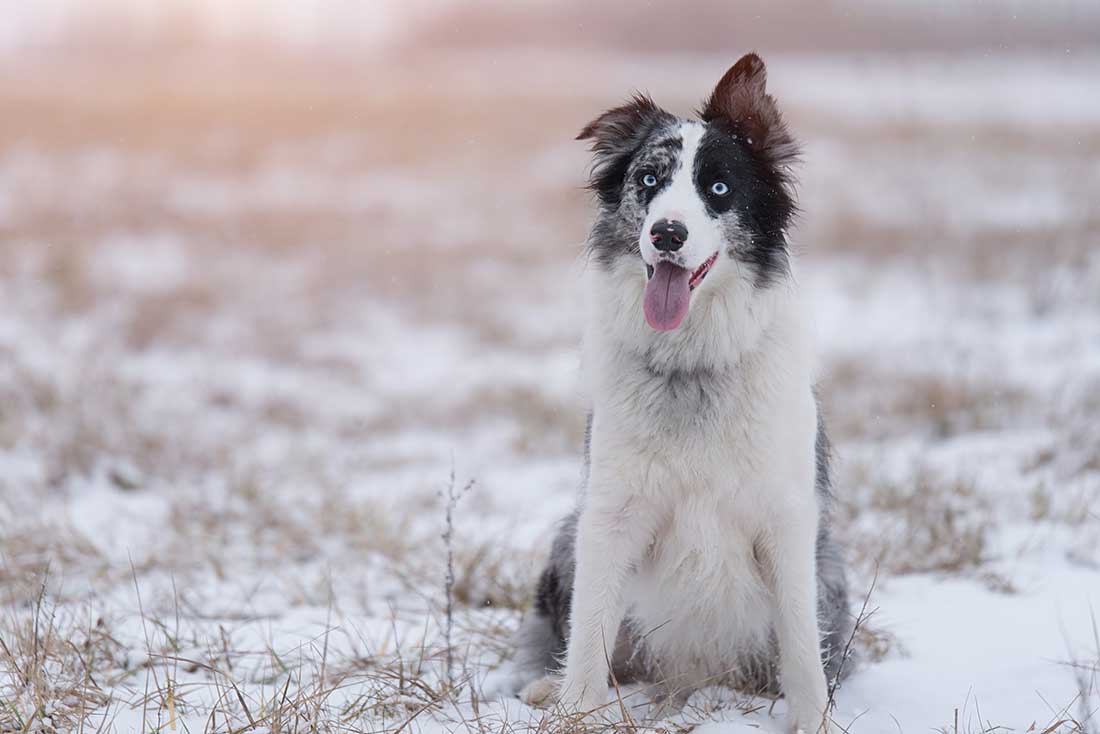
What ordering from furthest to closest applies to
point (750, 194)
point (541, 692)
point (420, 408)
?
1. point (420, 408)
2. point (541, 692)
3. point (750, 194)

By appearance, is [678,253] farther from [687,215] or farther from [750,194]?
[750,194]

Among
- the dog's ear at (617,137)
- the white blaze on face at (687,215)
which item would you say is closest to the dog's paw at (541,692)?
the white blaze on face at (687,215)

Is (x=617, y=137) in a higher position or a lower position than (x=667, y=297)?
higher

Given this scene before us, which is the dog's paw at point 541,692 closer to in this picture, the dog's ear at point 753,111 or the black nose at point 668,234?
the black nose at point 668,234

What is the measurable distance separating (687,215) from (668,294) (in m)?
0.23

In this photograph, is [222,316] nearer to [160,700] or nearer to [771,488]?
[160,700]

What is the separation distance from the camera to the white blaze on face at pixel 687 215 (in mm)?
2754

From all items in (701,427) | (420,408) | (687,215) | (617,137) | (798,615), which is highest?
(617,137)

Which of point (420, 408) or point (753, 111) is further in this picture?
point (420, 408)

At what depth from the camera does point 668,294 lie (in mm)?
2828

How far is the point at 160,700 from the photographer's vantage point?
2.88 meters

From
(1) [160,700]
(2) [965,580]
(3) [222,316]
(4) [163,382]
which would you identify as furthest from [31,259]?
(2) [965,580]

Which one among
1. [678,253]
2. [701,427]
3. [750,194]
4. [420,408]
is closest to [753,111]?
[750,194]

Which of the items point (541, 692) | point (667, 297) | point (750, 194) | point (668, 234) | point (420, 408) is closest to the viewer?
point (668, 234)
